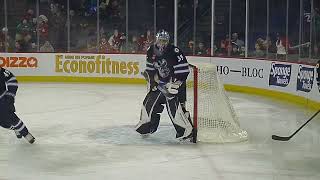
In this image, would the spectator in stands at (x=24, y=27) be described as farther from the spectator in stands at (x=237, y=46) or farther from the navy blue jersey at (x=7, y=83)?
the navy blue jersey at (x=7, y=83)

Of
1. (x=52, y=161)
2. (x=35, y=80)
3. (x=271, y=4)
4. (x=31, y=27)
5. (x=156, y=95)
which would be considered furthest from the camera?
(x=31, y=27)

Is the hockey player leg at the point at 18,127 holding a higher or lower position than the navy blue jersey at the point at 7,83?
lower

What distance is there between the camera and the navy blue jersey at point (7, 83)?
21.0 ft

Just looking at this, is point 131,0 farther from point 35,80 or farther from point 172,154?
point 172,154

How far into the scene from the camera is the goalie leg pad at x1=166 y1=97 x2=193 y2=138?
6.74 m

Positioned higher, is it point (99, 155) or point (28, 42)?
point (28, 42)

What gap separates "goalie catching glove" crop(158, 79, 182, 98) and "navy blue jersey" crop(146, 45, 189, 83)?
0.05 meters

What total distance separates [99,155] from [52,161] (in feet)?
1.71

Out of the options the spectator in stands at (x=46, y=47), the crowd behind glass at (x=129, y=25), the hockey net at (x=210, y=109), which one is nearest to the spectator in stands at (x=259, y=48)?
the crowd behind glass at (x=129, y=25)

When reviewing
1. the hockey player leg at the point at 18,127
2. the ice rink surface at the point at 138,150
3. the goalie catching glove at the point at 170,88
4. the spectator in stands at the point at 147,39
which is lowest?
the ice rink surface at the point at 138,150

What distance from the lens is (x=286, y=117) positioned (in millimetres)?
8852

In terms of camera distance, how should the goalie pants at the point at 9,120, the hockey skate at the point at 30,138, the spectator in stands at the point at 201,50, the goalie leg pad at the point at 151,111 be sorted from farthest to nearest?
the spectator in stands at the point at 201,50 → the goalie leg pad at the point at 151,111 → the hockey skate at the point at 30,138 → the goalie pants at the point at 9,120

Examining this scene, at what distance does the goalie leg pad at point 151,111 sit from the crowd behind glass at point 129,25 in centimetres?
623

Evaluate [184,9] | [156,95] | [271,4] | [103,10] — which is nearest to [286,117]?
[156,95]
